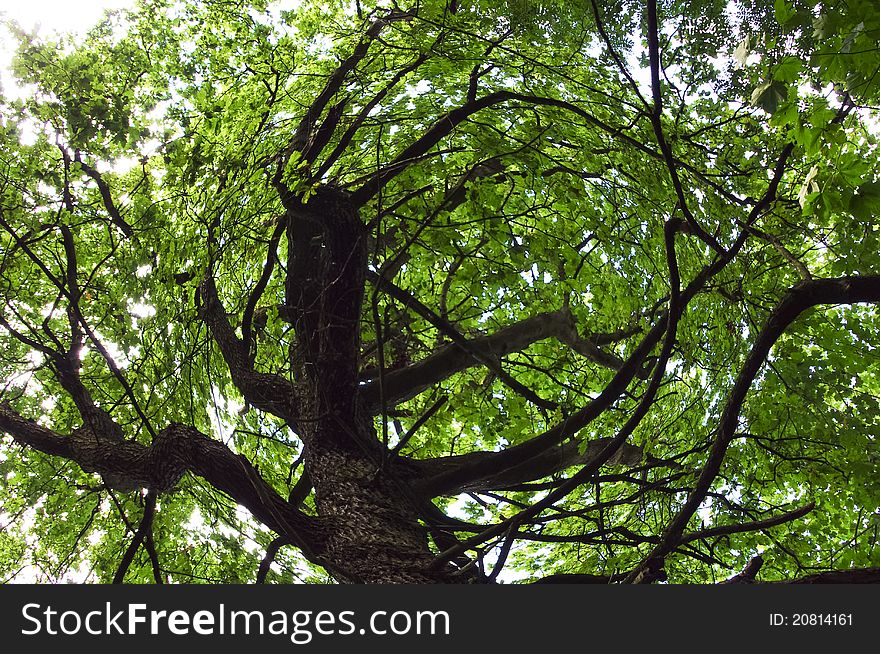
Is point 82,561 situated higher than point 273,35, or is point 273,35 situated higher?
point 273,35

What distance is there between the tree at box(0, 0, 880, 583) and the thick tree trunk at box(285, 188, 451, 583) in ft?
0.08

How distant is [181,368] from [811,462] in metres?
6.11

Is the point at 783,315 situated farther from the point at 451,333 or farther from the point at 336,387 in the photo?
the point at 336,387

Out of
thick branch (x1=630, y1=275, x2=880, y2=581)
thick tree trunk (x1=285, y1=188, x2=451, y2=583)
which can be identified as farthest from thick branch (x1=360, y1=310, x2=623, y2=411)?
thick branch (x1=630, y1=275, x2=880, y2=581)

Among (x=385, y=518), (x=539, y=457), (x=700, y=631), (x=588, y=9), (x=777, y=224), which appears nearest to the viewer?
(x=700, y=631)

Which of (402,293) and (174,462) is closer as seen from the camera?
(174,462)

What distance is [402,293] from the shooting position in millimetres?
5848

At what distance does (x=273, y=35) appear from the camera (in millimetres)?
8305

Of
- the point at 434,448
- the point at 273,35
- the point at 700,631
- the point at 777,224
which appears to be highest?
the point at 273,35

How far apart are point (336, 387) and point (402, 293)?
4.10 feet

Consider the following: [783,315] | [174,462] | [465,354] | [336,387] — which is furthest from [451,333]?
[783,315]

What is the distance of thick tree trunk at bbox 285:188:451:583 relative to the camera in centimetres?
409

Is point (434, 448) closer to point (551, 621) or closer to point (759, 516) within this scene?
point (759, 516)

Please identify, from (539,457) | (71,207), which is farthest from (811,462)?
(71,207)
